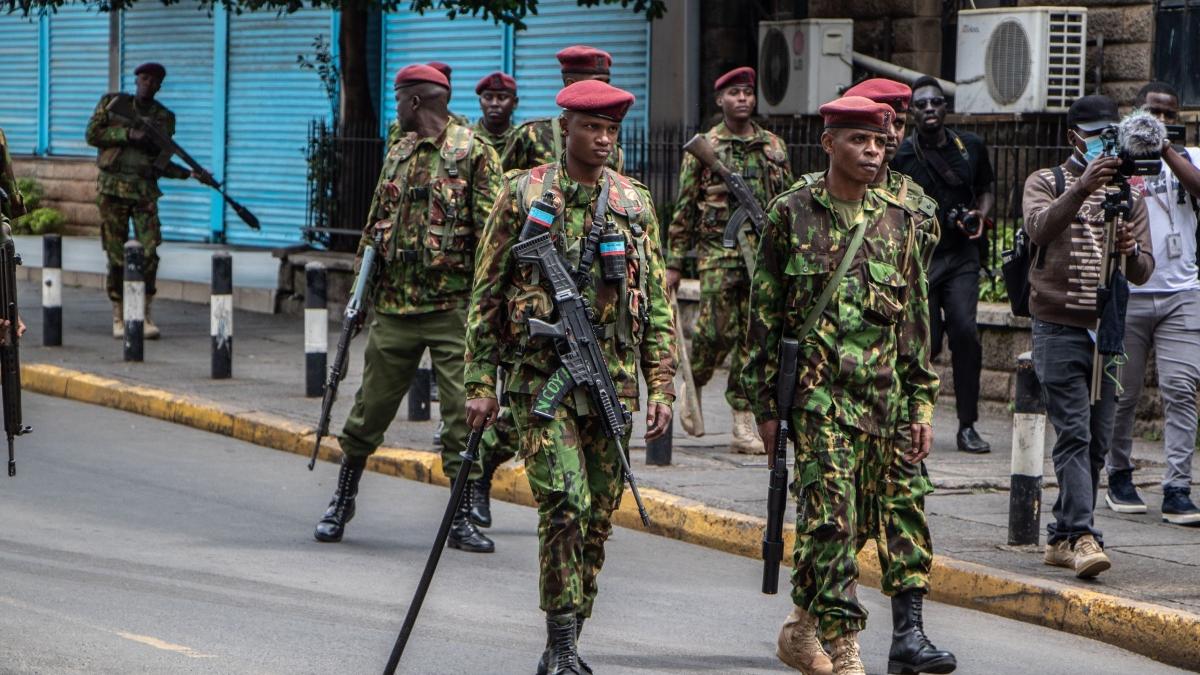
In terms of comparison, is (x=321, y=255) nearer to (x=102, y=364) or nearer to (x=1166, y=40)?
(x=102, y=364)

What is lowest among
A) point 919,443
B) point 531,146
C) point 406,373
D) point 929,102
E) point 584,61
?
point 406,373

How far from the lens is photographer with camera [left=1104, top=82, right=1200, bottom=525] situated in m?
8.45

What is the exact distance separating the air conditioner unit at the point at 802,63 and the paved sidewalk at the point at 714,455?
10.8 feet

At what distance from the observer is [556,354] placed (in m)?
5.88

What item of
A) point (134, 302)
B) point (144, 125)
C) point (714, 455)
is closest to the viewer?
point (714, 455)

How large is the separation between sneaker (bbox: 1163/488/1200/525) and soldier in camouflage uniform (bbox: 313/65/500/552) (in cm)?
305

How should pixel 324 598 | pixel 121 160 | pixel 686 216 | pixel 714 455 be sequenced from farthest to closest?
pixel 121 160 < pixel 714 455 < pixel 686 216 < pixel 324 598

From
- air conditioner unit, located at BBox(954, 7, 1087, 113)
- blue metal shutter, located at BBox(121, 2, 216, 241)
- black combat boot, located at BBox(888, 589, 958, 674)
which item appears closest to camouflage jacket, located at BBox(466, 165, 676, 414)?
black combat boot, located at BBox(888, 589, 958, 674)

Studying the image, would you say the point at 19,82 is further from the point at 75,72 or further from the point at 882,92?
the point at 882,92

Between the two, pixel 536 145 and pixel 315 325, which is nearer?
pixel 536 145

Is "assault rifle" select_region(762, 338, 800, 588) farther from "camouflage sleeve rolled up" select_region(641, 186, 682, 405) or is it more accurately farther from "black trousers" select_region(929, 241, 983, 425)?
"black trousers" select_region(929, 241, 983, 425)

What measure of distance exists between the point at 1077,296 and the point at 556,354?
255 cm

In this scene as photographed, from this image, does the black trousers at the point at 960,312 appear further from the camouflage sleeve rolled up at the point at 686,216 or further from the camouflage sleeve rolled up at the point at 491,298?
the camouflage sleeve rolled up at the point at 491,298

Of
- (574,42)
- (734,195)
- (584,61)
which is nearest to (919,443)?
(584,61)
